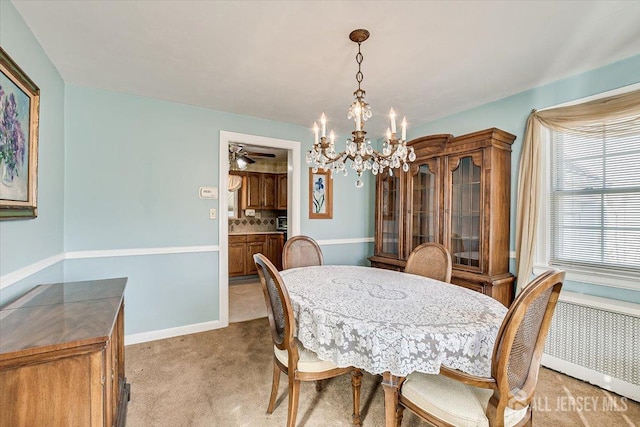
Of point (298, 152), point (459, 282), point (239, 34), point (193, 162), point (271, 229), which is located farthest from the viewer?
point (271, 229)

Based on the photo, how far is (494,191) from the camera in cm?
267

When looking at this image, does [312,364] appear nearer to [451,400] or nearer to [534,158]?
[451,400]

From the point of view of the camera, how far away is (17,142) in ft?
5.16

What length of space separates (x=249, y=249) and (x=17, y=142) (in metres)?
4.15

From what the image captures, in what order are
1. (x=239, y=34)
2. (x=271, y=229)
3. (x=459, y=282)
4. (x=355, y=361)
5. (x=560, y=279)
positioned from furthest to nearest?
(x=271, y=229) → (x=459, y=282) → (x=239, y=34) → (x=355, y=361) → (x=560, y=279)

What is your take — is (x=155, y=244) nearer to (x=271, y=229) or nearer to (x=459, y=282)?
(x=459, y=282)

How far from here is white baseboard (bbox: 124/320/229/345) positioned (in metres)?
2.81

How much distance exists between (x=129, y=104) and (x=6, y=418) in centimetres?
Answer: 268

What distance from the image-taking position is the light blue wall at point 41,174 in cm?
152

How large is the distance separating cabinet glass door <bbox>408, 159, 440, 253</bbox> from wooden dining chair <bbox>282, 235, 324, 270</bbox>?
4.23ft

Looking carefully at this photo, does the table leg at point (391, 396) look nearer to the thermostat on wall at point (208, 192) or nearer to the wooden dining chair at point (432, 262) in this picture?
the wooden dining chair at point (432, 262)

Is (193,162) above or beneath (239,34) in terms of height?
beneath

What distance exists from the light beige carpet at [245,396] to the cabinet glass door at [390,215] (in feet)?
5.87

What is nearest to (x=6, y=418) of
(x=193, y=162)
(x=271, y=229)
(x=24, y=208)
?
(x=24, y=208)
